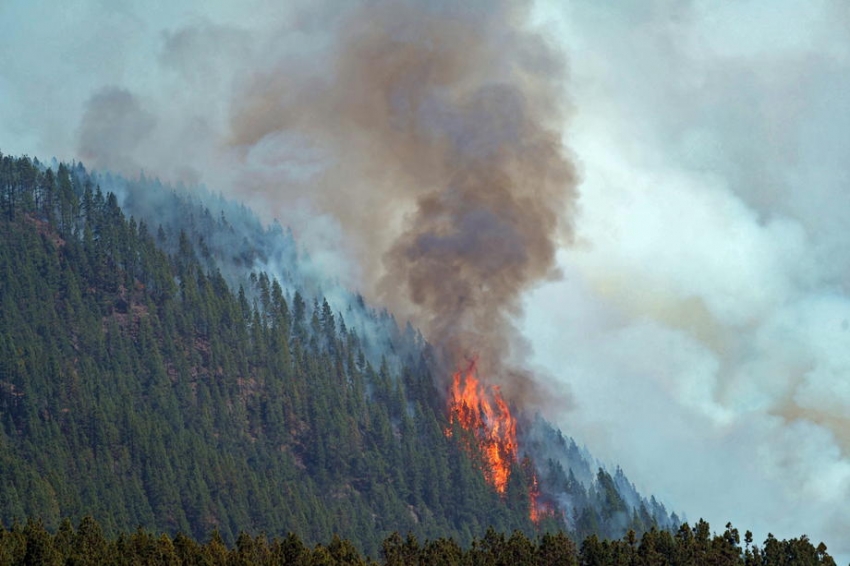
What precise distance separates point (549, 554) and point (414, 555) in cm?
1684

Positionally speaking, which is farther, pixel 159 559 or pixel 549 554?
pixel 549 554

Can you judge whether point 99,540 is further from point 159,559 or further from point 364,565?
point 364,565

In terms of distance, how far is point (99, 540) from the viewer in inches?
6919

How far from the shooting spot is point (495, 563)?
592 ft

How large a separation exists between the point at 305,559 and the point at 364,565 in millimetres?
6366

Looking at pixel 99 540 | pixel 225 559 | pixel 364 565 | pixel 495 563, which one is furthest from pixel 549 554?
pixel 99 540

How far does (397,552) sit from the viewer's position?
188875 mm

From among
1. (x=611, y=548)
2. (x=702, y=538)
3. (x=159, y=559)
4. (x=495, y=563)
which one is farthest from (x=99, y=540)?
(x=702, y=538)

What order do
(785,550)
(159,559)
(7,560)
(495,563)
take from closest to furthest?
1. (7,560)
2. (159,559)
3. (495,563)
4. (785,550)

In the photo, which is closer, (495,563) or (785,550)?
(495,563)

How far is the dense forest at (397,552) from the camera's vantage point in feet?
545

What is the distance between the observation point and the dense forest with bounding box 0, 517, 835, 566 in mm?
166250

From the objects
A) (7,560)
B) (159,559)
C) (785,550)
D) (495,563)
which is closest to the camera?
(7,560)

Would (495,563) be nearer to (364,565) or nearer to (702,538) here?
(364,565)
